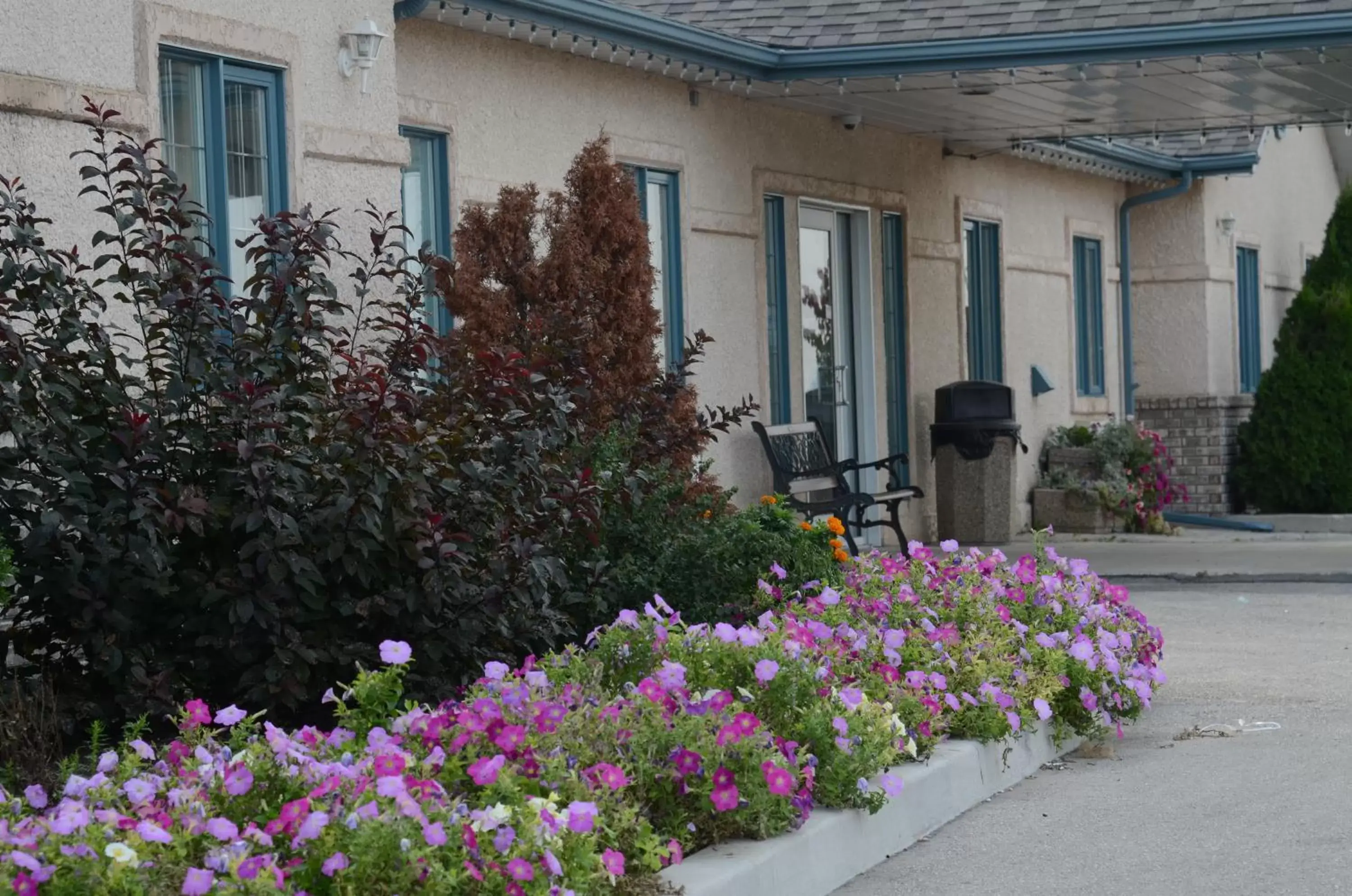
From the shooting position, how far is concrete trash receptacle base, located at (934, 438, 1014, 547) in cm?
1619

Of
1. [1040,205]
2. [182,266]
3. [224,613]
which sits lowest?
[224,613]

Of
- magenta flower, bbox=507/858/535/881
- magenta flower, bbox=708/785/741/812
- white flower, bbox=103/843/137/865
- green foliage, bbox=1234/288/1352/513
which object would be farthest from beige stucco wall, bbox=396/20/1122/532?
white flower, bbox=103/843/137/865

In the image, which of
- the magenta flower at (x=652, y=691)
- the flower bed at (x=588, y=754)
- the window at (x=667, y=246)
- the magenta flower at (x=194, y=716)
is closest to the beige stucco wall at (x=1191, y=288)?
the window at (x=667, y=246)

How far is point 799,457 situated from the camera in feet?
46.1

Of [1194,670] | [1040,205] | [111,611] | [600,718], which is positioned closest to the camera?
[600,718]

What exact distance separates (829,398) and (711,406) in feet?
7.75

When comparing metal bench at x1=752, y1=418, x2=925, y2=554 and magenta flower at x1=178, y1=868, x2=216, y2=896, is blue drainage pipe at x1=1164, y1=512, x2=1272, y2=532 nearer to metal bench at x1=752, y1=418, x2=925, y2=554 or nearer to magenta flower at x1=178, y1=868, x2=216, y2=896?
metal bench at x1=752, y1=418, x2=925, y2=554

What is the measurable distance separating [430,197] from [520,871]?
7.11 metres

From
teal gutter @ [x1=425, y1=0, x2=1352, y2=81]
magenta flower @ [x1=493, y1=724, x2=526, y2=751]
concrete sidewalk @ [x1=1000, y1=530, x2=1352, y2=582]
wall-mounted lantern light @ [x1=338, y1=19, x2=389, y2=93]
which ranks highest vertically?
teal gutter @ [x1=425, y1=0, x2=1352, y2=81]

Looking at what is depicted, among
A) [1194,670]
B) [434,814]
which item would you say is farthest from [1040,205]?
[434,814]

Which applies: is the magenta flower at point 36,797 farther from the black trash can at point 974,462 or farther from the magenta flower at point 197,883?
the black trash can at point 974,462

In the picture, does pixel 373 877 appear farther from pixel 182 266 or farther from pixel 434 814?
pixel 182 266

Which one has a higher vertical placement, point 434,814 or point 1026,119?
point 1026,119

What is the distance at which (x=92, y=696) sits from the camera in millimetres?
6277
